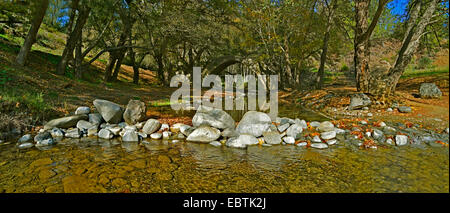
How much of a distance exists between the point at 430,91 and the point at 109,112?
12.3 m

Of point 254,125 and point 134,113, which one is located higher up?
point 134,113

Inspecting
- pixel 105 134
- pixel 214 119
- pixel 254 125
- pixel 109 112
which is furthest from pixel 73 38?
pixel 254 125

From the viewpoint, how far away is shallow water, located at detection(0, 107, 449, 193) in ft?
12.1

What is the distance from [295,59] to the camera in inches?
690

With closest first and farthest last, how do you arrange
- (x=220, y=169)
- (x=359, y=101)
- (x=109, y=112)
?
(x=220, y=169) → (x=109, y=112) → (x=359, y=101)

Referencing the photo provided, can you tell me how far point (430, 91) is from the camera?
32.1ft

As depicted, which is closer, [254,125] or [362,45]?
[254,125]

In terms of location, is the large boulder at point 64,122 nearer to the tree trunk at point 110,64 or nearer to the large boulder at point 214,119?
the large boulder at point 214,119

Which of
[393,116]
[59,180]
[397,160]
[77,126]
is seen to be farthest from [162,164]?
[393,116]

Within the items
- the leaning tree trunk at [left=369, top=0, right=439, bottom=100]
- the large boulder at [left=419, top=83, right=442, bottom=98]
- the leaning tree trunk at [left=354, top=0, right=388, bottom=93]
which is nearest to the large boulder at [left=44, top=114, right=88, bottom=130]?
the leaning tree trunk at [left=354, top=0, right=388, bottom=93]

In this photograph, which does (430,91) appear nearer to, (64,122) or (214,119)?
(214,119)

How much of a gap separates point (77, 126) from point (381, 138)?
815 cm

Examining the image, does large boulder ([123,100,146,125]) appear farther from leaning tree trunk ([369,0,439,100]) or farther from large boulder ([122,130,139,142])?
leaning tree trunk ([369,0,439,100])

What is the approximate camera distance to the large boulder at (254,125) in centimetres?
644
